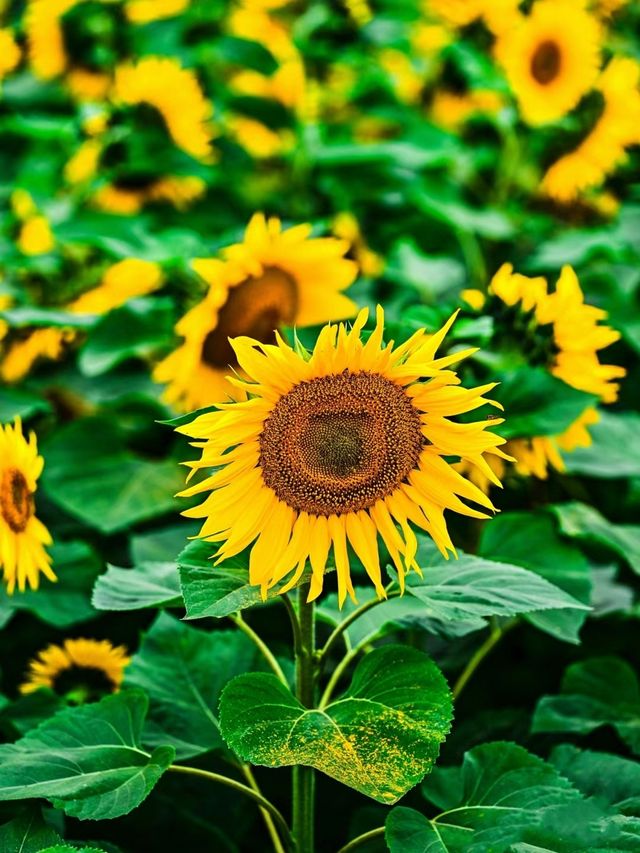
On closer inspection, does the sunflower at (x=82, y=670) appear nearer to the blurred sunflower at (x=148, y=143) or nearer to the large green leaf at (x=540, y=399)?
the large green leaf at (x=540, y=399)

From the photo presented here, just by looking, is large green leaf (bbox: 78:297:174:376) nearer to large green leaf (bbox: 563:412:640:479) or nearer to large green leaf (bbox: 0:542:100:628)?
large green leaf (bbox: 0:542:100:628)

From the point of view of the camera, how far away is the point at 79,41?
8.68 ft

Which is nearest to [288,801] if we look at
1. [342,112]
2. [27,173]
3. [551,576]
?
[551,576]

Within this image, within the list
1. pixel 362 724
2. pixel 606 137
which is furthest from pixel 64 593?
pixel 606 137

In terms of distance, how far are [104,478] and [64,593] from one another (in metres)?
0.32

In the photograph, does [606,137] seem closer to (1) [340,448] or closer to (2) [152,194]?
(2) [152,194]

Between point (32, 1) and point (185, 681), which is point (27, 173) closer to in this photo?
point (32, 1)

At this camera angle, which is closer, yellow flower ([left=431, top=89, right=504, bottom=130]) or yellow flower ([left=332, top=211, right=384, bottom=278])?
yellow flower ([left=332, top=211, right=384, bottom=278])

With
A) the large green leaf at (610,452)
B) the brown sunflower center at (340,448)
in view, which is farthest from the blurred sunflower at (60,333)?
the brown sunflower center at (340,448)

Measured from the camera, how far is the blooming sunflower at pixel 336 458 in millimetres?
977

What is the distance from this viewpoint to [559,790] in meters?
1.07

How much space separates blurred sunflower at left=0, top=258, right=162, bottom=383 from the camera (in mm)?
1861

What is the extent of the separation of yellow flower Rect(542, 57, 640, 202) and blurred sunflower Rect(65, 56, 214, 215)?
0.80 metres

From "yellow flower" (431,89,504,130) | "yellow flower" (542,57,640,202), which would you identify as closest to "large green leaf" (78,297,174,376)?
"yellow flower" (542,57,640,202)
